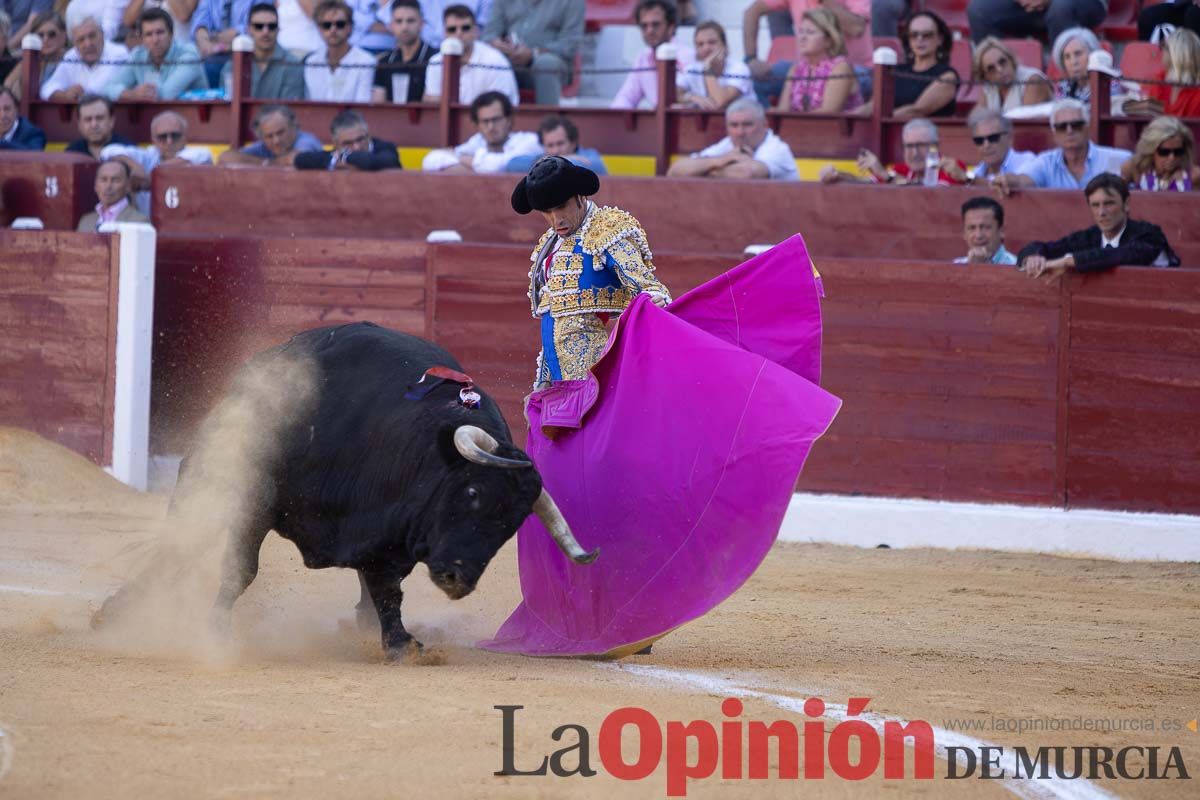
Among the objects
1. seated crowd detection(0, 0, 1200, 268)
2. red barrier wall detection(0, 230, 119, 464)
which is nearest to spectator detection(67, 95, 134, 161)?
seated crowd detection(0, 0, 1200, 268)

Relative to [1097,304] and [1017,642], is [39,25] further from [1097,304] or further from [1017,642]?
[1017,642]

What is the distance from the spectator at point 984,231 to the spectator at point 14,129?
516cm

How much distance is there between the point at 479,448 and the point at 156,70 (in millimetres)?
6422

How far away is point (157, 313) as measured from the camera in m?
7.79

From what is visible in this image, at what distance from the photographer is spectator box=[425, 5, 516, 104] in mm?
8414

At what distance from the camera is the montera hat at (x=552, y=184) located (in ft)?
13.2

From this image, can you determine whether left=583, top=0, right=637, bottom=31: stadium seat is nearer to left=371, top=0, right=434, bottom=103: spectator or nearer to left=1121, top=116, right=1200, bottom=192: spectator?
left=371, top=0, right=434, bottom=103: spectator

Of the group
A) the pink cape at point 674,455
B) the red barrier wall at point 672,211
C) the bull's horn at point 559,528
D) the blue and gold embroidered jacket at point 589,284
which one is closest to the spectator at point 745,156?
the red barrier wall at point 672,211

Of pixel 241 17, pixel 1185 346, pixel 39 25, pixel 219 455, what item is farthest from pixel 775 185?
pixel 39 25

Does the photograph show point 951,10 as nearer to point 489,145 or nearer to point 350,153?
point 489,145

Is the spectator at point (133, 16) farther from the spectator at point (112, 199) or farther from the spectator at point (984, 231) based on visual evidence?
the spectator at point (984, 231)

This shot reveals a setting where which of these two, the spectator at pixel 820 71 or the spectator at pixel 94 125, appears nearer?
the spectator at pixel 820 71

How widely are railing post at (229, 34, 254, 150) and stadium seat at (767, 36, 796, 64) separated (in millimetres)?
2816

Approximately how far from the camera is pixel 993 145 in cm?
689
